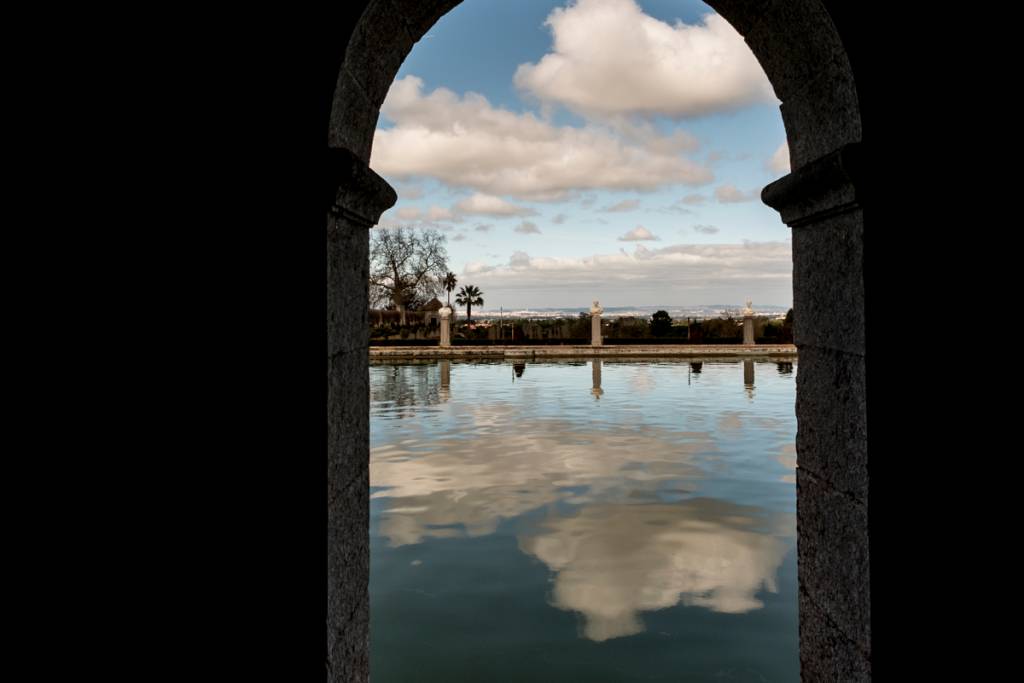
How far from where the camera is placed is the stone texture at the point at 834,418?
1.94 meters

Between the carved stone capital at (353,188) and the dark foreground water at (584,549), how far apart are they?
2703 millimetres

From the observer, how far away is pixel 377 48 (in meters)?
2.11

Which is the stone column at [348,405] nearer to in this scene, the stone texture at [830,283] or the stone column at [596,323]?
the stone texture at [830,283]

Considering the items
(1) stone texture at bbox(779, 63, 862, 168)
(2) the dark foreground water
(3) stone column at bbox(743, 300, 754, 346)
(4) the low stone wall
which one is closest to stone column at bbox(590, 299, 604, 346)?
(4) the low stone wall

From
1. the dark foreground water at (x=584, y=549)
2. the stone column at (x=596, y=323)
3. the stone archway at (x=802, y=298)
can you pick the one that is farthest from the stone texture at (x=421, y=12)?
the stone column at (x=596, y=323)

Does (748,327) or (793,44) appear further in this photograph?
(748,327)

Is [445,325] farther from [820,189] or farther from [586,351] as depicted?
[820,189]

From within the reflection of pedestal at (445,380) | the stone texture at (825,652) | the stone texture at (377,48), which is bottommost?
the reflection of pedestal at (445,380)

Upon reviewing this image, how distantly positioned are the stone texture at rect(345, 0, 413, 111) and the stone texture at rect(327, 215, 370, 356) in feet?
1.62

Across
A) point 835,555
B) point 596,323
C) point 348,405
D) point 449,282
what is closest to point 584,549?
point 835,555

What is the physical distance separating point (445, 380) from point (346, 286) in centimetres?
1611

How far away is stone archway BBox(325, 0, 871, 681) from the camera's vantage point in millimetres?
1929

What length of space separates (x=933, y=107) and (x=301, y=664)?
2588 mm

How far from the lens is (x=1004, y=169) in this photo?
73.2 inches
